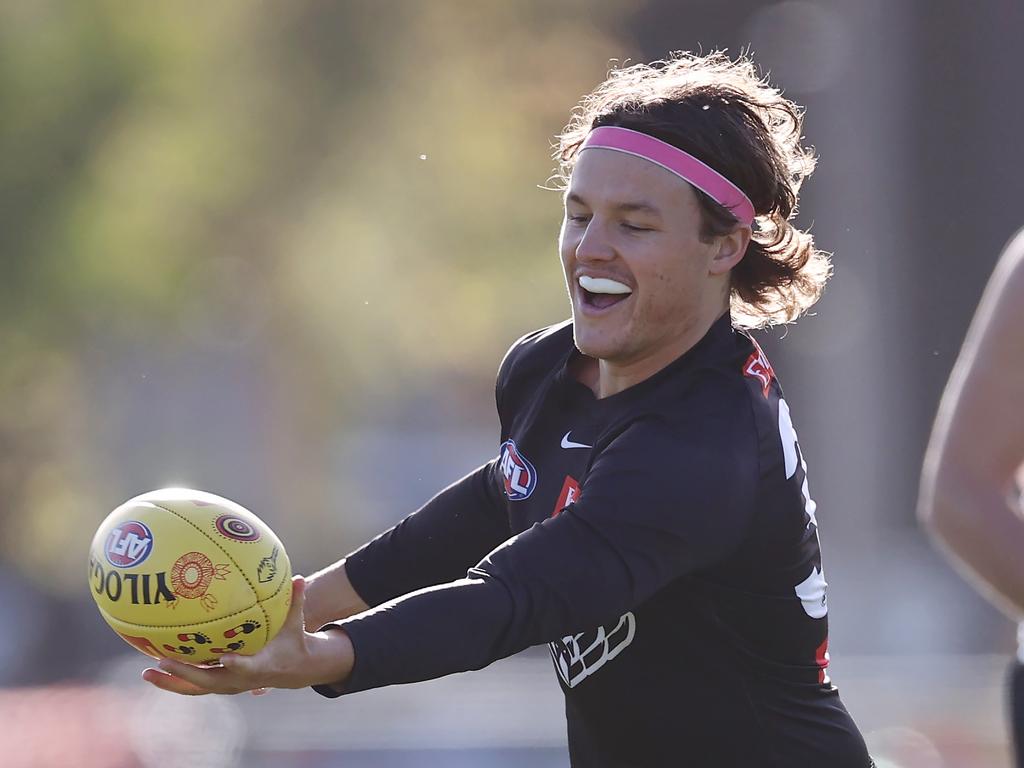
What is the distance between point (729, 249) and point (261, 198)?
10650 mm

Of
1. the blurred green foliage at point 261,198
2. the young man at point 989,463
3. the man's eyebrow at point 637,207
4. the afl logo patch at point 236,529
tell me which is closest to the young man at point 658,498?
the man's eyebrow at point 637,207

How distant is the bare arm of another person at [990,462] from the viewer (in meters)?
2.71

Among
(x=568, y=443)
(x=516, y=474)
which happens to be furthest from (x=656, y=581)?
(x=516, y=474)

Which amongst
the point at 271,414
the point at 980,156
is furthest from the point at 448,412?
the point at 980,156

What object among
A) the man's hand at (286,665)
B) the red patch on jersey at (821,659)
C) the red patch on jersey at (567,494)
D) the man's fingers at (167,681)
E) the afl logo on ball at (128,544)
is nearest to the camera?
the man's hand at (286,665)

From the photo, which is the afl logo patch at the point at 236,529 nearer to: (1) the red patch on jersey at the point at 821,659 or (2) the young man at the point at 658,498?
(2) the young man at the point at 658,498

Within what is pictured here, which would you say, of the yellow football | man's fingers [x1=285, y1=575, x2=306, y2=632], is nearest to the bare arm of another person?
man's fingers [x1=285, y1=575, x2=306, y2=632]

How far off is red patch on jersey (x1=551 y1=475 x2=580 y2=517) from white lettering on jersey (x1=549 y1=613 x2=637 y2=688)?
0.89 ft

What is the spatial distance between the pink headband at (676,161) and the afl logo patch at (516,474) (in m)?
0.73

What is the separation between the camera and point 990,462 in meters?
2.76

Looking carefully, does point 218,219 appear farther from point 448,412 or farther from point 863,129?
point 863,129

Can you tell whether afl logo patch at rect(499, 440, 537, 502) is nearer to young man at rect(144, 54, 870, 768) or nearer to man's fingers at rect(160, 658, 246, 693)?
young man at rect(144, 54, 870, 768)

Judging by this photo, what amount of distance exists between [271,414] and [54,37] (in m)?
5.29

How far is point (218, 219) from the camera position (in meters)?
13.4
